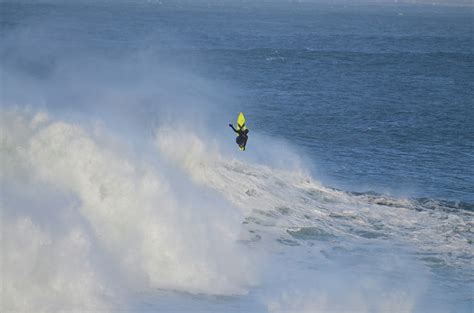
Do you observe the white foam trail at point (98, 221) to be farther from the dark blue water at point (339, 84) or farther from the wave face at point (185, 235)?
the dark blue water at point (339, 84)

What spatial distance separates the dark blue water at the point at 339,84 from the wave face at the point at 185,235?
616 cm

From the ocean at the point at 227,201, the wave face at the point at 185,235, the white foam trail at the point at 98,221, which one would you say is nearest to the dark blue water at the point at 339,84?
the ocean at the point at 227,201

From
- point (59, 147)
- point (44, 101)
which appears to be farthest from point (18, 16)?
point (59, 147)

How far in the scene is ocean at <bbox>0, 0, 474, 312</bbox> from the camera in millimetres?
18344

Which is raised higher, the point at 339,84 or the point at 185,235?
the point at 339,84

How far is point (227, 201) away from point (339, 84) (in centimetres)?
4021

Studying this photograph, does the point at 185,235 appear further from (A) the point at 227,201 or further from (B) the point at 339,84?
(B) the point at 339,84

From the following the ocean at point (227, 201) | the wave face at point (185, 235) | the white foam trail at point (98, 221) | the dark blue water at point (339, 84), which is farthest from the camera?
the dark blue water at point (339, 84)

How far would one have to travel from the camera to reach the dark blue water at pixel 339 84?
36353mm

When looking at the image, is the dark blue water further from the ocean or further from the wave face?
the wave face

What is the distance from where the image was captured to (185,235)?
21375 mm

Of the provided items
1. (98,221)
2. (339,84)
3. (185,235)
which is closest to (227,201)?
(185,235)

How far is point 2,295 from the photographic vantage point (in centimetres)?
1670

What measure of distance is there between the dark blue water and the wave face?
243 inches
